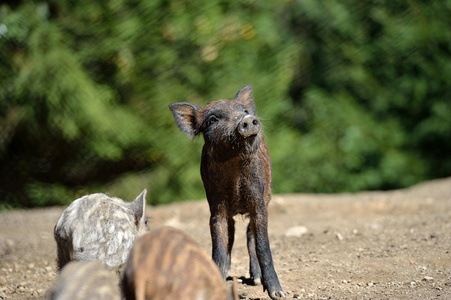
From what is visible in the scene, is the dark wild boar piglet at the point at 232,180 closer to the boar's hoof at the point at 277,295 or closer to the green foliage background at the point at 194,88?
the boar's hoof at the point at 277,295

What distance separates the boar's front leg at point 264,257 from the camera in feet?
14.7

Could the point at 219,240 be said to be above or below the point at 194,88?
below

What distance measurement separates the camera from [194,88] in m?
10.3

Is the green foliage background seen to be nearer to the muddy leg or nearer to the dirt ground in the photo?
the dirt ground

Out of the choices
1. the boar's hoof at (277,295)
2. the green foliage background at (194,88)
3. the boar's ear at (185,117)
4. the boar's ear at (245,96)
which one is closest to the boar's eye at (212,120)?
the boar's ear at (185,117)

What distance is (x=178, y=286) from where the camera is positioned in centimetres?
317

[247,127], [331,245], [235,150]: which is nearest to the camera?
[247,127]

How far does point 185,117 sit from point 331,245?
7.80 feet

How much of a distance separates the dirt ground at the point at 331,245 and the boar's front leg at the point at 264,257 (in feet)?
0.57

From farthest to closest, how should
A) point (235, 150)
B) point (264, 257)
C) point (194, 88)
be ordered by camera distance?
point (194, 88), point (264, 257), point (235, 150)

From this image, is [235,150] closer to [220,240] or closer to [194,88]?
[220,240]

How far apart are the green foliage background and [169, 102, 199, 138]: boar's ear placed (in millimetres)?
5138

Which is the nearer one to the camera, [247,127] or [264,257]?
[247,127]

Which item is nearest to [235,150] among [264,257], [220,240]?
[220,240]
